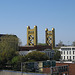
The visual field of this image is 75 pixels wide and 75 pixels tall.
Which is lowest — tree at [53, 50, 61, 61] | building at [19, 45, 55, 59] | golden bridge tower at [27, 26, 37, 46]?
tree at [53, 50, 61, 61]

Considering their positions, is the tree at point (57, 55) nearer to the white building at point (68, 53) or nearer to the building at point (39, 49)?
the white building at point (68, 53)

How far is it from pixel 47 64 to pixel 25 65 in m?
4.74

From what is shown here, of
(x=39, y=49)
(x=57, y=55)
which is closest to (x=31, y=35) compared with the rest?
(x=39, y=49)

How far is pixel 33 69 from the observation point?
4506cm

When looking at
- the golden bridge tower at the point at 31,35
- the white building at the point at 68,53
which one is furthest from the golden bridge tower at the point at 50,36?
the white building at the point at 68,53

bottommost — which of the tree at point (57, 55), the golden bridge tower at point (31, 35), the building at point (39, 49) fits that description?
the tree at point (57, 55)

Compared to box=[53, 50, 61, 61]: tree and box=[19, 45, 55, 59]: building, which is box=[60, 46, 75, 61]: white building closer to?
box=[53, 50, 61, 61]: tree

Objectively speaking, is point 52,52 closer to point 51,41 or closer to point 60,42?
point 51,41

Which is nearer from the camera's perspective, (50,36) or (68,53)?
(68,53)

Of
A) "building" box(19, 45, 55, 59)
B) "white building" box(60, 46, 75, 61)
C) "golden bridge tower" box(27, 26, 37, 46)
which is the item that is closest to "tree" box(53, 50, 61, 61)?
"white building" box(60, 46, 75, 61)

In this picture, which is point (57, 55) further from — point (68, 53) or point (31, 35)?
point (31, 35)

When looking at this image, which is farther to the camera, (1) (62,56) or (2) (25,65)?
(1) (62,56)

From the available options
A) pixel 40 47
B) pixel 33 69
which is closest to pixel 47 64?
pixel 33 69

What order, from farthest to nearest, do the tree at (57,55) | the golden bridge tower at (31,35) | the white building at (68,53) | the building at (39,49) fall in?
1. the golden bridge tower at (31,35)
2. the building at (39,49)
3. the white building at (68,53)
4. the tree at (57,55)
